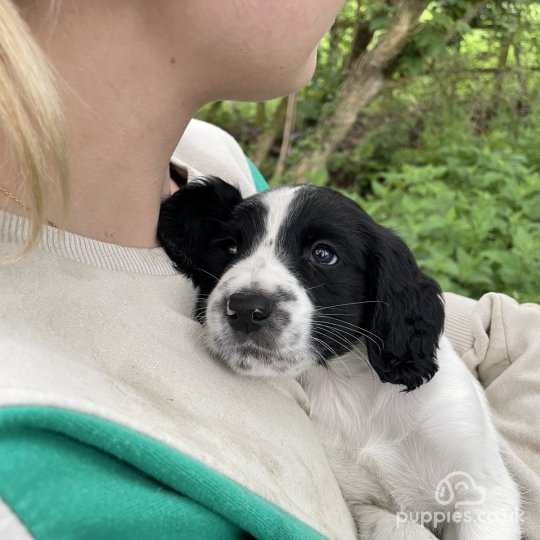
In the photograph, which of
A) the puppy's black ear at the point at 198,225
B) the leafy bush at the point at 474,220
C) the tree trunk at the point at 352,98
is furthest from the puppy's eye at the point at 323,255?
the tree trunk at the point at 352,98

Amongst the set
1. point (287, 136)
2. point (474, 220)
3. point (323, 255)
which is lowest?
point (287, 136)

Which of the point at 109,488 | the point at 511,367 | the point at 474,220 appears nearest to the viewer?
the point at 109,488

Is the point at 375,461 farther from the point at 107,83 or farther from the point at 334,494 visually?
the point at 107,83

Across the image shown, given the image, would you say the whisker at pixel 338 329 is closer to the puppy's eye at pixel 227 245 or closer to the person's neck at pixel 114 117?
the puppy's eye at pixel 227 245

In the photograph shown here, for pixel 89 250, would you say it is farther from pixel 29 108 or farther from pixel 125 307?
pixel 29 108

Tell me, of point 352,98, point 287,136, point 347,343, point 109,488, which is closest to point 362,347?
point 347,343
